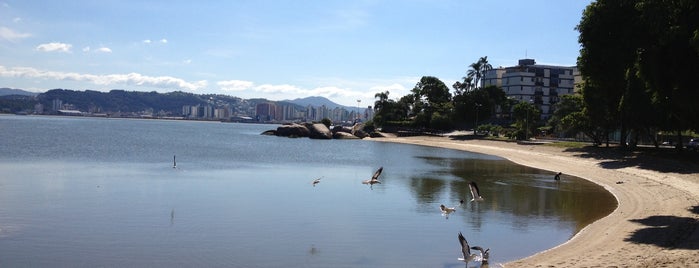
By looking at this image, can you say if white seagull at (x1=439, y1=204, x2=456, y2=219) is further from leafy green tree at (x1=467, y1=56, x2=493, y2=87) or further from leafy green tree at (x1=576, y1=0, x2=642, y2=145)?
leafy green tree at (x1=467, y1=56, x2=493, y2=87)

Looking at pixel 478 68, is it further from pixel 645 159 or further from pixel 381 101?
pixel 645 159

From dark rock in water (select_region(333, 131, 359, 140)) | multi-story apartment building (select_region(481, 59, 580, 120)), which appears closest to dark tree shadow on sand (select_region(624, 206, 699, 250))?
dark rock in water (select_region(333, 131, 359, 140))

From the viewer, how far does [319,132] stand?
418 feet

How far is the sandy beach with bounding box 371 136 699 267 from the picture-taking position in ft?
55.3

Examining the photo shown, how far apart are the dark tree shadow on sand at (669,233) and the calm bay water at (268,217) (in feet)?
8.65

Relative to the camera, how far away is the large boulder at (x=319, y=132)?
415ft

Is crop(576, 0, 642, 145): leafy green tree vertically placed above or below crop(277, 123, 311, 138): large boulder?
above

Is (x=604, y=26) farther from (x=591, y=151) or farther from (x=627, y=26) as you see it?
(x=591, y=151)

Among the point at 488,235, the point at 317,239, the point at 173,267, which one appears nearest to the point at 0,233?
the point at 173,267

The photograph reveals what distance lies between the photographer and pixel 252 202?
99.0 feet

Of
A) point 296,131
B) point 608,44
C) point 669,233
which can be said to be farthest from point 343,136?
point 669,233

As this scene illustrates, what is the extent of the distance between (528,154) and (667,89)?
1745 inches

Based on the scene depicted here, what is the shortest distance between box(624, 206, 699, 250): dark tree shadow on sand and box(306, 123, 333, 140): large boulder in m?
104

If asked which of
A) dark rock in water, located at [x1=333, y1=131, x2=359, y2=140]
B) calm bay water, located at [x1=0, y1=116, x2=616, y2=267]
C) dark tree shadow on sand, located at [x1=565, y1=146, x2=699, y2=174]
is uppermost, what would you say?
dark tree shadow on sand, located at [x1=565, y1=146, x2=699, y2=174]
